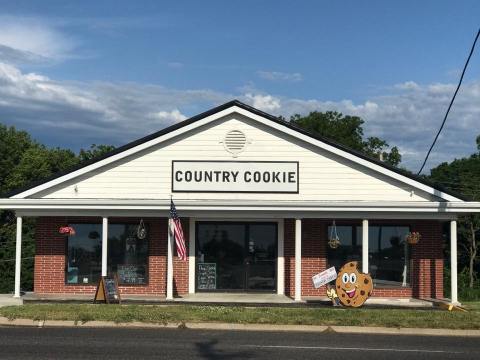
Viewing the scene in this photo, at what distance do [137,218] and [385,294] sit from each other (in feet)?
25.7

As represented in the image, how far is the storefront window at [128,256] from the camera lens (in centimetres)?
2016

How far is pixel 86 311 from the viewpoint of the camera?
47.7 ft

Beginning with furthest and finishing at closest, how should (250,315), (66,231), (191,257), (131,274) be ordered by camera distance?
(191,257) → (131,274) → (66,231) → (250,315)

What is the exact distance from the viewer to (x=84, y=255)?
20219 millimetres

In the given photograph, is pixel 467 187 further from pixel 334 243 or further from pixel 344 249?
pixel 334 243

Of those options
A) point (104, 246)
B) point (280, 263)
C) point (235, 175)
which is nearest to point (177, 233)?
point (104, 246)

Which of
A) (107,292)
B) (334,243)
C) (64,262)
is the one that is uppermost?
(334,243)

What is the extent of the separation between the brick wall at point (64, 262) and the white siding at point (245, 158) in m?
1.16

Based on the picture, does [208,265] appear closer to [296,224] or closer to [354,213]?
[296,224]

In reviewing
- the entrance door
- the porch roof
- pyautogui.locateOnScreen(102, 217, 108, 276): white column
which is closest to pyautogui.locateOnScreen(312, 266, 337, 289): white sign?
the porch roof

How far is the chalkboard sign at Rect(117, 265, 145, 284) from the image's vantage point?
20141 mm

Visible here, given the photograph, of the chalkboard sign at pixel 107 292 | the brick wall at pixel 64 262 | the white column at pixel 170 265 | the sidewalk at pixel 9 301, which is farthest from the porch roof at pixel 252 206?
the sidewalk at pixel 9 301

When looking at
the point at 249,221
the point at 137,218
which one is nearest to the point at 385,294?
the point at 249,221

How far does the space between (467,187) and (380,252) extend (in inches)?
1587
